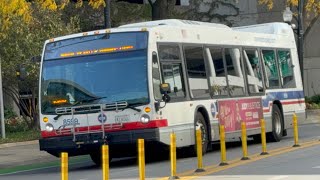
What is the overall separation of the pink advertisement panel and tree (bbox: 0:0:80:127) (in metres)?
11.9

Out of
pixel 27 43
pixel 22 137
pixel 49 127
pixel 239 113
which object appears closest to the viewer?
pixel 49 127

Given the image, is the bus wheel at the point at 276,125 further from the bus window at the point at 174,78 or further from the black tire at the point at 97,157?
the black tire at the point at 97,157

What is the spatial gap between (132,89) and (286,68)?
9.06 metres

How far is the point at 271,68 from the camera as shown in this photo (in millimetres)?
24422

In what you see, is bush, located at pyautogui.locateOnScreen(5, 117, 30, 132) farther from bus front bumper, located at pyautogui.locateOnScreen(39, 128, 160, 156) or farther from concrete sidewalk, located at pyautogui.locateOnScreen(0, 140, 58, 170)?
bus front bumper, located at pyautogui.locateOnScreen(39, 128, 160, 156)

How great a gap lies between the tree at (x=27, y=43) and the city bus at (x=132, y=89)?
12.2 meters

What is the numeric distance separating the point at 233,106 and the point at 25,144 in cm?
1095

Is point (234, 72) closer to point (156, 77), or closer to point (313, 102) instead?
point (156, 77)

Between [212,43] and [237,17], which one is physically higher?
[237,17]

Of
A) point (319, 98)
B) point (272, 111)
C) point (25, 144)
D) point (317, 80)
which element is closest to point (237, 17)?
point (317, 80)

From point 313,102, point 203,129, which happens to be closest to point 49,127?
point 203,129

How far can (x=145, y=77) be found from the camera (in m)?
17.8

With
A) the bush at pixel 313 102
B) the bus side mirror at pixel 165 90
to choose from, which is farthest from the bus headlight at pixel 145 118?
the bush at pixel 313 102

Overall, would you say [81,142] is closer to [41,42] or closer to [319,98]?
[41,42]
